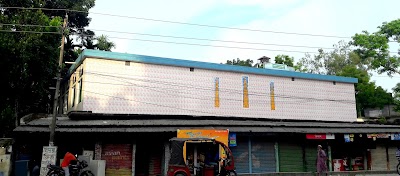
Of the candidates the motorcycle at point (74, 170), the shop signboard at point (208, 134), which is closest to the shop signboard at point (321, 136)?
the shop signboard at point (208, 134)

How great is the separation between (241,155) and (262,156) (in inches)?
58.6

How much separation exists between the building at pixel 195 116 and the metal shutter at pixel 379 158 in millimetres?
72

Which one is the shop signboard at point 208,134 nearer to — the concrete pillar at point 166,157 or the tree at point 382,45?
the concrete pillar at point 166,157

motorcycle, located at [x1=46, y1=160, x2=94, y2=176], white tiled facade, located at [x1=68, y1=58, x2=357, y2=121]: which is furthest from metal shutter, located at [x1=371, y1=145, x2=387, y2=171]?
motorcycle, located at [x1=46, y1=160, x2=94, y2=176]

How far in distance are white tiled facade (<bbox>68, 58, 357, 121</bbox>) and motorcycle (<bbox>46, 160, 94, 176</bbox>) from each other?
446cm

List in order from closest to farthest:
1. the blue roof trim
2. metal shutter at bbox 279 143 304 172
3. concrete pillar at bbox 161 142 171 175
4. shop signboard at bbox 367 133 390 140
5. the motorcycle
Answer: the motorcycle, concrete pillar at bbox 161 142 171 175, the blue roof trim, metal shutter at bbox 279 143 304 172, shop signboard at bbox 367 133 390 140

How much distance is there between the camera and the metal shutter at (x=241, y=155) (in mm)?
20344

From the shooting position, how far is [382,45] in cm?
3219

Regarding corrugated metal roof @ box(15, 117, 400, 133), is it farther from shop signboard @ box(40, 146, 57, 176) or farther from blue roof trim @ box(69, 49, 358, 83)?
blue roof trim @ box(69, 49, 358, 83)

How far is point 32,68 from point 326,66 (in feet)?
126

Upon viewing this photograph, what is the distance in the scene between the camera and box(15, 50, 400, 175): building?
62.4 feet

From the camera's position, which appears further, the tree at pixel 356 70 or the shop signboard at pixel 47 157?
the tree at pixel 356 70

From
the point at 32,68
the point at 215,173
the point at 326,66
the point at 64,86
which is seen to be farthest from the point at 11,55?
the point at 326,66

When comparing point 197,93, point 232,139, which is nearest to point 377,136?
point 232,139
